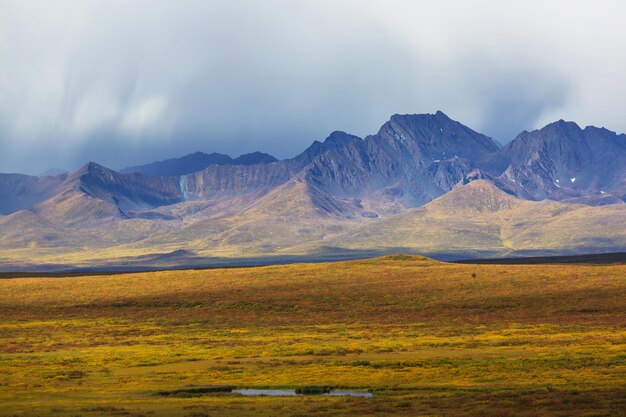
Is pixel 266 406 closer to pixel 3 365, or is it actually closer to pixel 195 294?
pixel 3 365

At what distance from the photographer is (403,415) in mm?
54250

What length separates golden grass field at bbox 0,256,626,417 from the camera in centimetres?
6059

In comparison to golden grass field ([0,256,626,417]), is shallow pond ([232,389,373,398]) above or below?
below

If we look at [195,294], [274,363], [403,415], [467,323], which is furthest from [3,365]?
[195,294]

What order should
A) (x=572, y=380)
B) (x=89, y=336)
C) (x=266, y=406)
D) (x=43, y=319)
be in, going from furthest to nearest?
1. (x=43, y=319)
2. (x=89, y=336)
3. (x=572, y=380)
4. (x=266, y=406)

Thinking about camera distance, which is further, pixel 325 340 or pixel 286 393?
pixel 325 340

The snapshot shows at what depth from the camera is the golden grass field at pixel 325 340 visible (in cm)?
6059

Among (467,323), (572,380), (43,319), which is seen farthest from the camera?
(43,319)

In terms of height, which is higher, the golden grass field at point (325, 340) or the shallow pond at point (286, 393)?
the golden grass field at point (325, 340)

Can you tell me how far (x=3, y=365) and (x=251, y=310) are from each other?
60847 millimetres

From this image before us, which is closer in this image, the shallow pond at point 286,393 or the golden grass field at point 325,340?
the golden grass field at point 325,340

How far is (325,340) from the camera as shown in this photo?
103188 millimetres

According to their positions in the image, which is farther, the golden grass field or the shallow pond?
the shallow pond

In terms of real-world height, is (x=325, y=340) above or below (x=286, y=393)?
above
